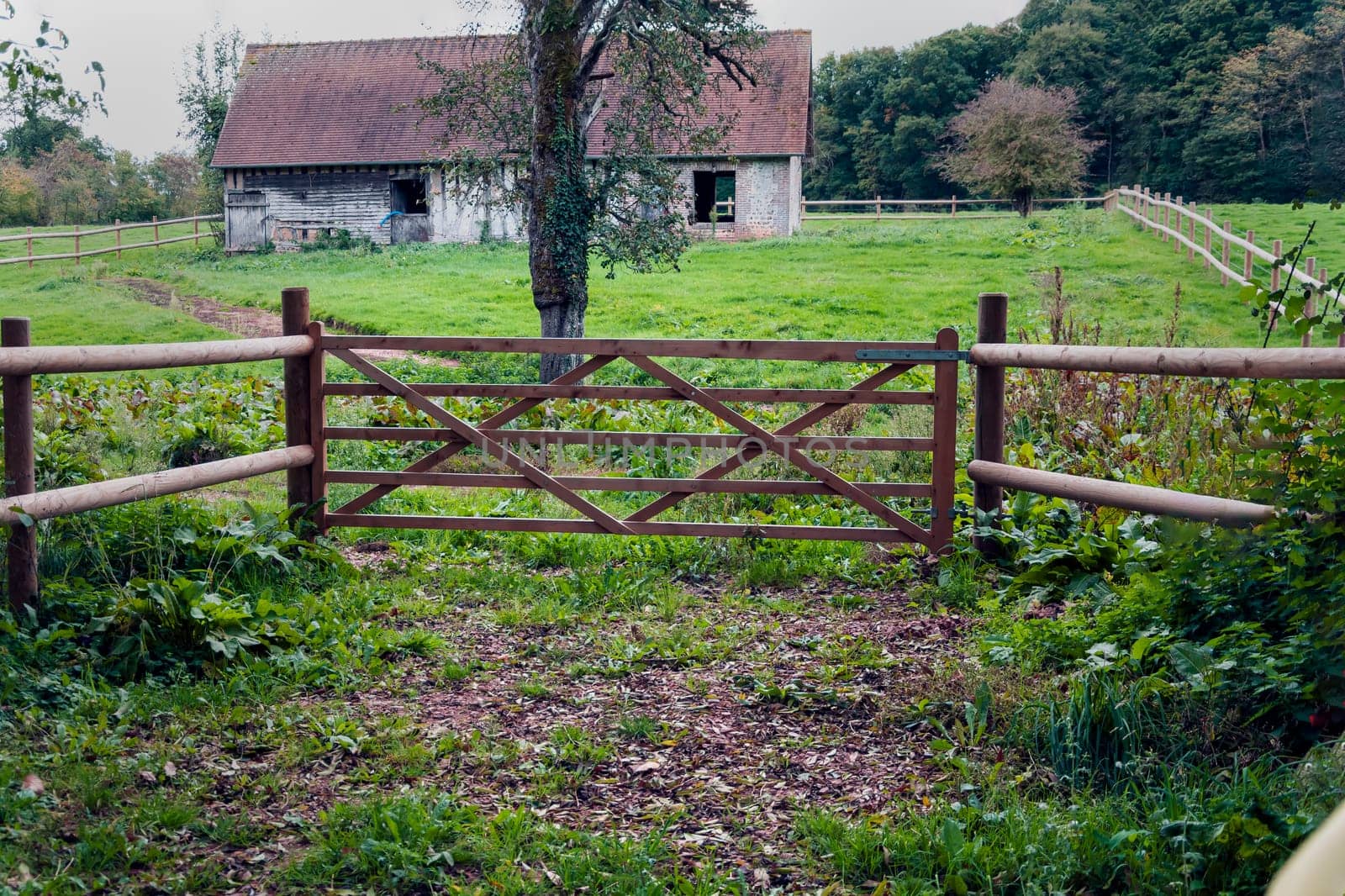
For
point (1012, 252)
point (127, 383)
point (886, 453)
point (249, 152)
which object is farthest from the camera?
point (249, 152)

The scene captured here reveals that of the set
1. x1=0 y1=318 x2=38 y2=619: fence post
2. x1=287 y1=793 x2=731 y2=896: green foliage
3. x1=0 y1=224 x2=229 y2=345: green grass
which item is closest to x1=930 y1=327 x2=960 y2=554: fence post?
x1=287 y1=793 x2=731 y2=896: green foliage

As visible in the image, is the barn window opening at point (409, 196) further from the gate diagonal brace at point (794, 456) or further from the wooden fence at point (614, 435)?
the gate diagonal brace at point (794, 456)

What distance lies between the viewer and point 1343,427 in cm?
399

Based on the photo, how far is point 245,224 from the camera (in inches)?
1316

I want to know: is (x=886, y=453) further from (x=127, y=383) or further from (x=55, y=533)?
(x=127, y=383)

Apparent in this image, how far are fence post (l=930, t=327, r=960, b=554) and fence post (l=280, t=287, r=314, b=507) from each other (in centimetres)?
385

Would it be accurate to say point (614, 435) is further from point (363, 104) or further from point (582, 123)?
point (363, 104)

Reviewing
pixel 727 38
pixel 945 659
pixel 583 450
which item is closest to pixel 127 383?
pixel 583 450

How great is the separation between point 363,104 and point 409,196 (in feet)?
10.5

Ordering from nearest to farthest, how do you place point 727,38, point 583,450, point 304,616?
point 304,616 → point 583,450 → point 727,38

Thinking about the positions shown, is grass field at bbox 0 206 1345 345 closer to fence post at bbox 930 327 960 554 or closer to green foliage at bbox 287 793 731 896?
fence post at bbox 930 327 960 554

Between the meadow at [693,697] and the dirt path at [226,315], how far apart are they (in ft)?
28.4

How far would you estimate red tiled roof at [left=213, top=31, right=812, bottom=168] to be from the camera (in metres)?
32.3

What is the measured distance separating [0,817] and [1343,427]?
471 cm
